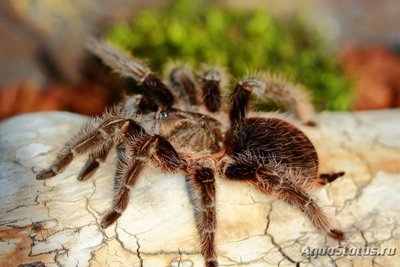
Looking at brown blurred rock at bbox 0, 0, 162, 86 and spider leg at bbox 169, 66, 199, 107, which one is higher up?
brown blurred rock at bbox 0, 0, 162, 86

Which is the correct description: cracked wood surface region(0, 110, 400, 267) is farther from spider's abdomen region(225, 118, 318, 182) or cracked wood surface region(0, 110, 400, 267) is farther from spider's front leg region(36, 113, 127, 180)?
spider's abdomen region(225, 118, 318, 182)

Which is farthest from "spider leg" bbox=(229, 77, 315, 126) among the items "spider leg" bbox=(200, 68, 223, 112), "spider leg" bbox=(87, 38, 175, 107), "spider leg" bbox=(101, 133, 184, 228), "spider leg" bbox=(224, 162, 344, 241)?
"spider leg" bbox=(101, 133, 184, 228)

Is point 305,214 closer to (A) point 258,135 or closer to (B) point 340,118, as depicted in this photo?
(A) point 258,135

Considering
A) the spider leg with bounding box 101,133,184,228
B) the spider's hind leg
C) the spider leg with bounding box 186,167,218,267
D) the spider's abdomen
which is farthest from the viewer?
the spider's abdomen

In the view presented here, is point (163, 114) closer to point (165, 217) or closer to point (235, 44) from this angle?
point (165, 217)

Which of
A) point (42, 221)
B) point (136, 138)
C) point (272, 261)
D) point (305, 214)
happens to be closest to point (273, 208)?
point (305, 214)

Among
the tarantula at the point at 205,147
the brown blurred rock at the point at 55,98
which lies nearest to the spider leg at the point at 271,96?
the tarantula at the point at 205,147
